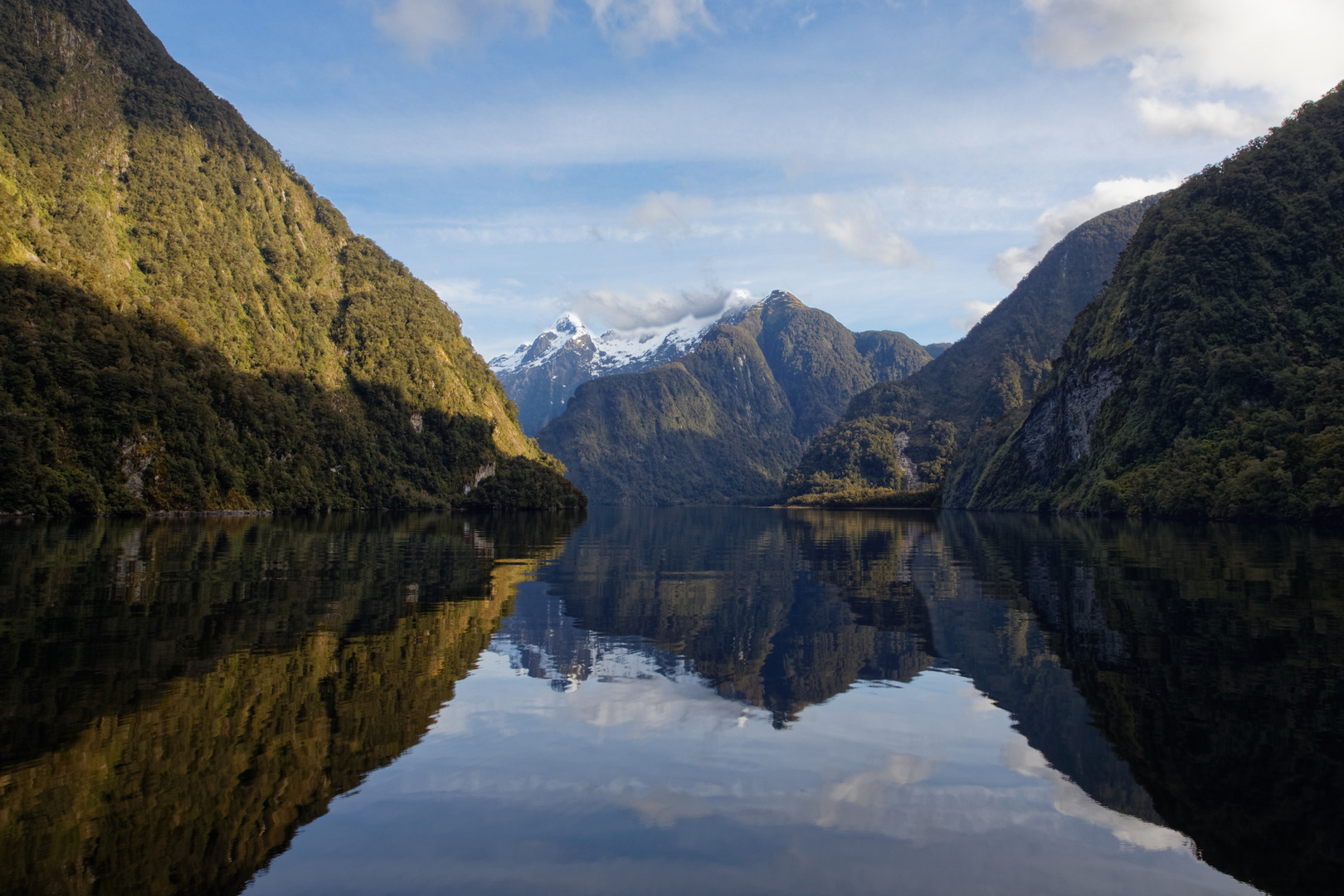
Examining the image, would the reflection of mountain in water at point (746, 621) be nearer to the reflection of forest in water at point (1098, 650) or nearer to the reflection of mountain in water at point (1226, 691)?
the reflection of forest in water at point (1098, 650)

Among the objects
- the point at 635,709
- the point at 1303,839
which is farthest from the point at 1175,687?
the point at 635,709

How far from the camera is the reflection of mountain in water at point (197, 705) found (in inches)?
424

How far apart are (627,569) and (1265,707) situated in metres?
40.4

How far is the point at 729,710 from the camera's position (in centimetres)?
A: 1919

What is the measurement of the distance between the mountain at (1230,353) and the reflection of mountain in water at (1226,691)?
78.4 m

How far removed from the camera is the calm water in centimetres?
1090

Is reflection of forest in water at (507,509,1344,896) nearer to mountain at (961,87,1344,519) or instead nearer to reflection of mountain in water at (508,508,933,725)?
reflection of mountain in water at (508,508,933,725)

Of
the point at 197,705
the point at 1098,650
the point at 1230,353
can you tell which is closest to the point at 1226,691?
the point at 1098,650

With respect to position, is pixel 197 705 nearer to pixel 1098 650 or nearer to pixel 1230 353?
pixel 1098 650

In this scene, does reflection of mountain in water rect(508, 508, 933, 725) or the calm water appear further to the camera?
reflection of mountain in water rect(508, 508, 933, 725)

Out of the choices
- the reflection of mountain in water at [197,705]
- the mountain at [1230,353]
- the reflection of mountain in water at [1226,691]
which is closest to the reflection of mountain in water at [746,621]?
the reflection of mountain in water at [197,705]

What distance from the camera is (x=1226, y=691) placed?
18984mm

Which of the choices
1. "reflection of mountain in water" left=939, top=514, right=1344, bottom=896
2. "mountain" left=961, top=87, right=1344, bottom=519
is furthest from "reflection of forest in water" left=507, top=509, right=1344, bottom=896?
"mountain" left=961, top=87, right=1344, bottom=519

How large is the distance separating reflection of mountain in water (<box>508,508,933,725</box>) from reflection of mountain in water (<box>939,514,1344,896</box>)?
5.74 meters
